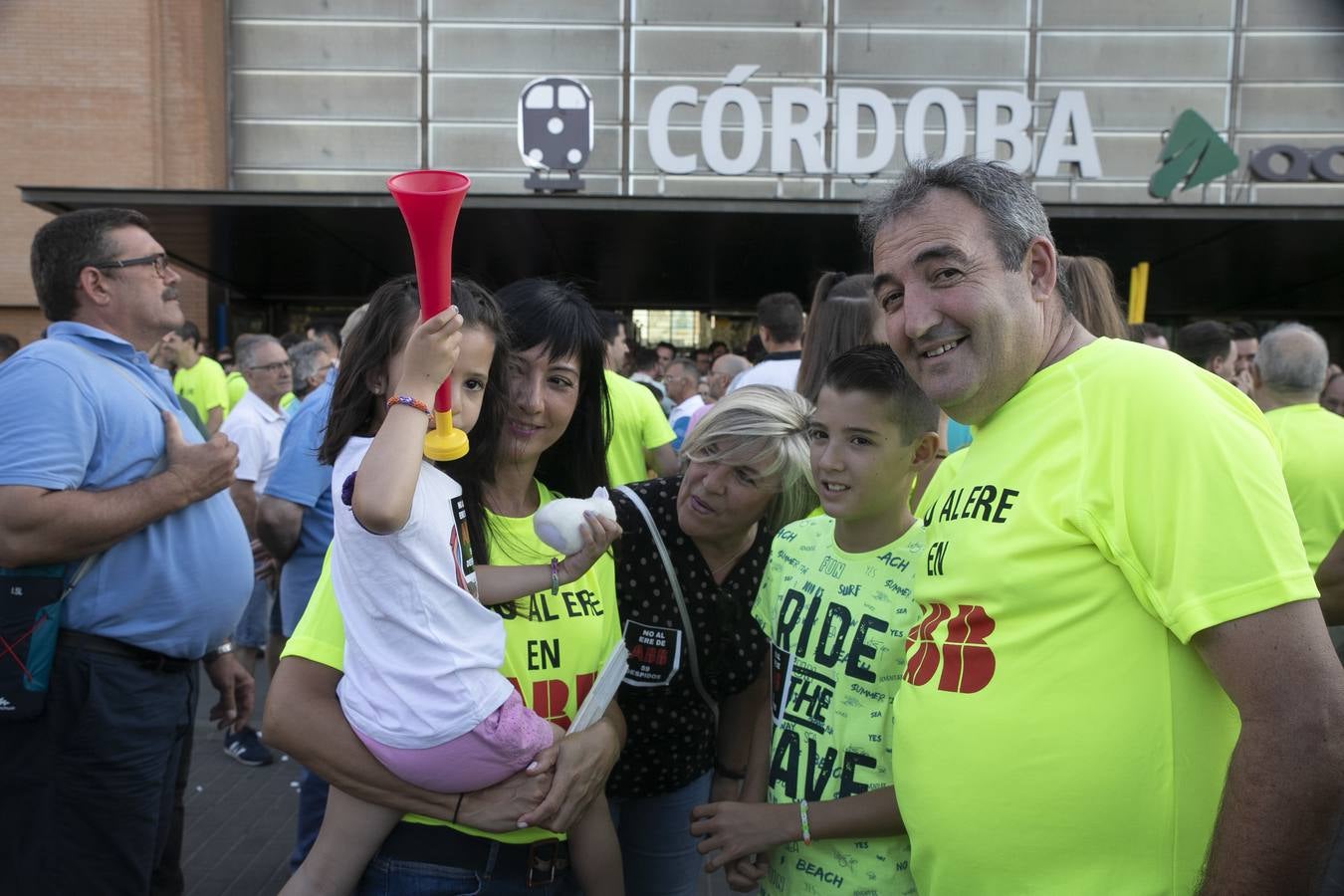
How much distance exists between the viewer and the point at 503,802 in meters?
1.86

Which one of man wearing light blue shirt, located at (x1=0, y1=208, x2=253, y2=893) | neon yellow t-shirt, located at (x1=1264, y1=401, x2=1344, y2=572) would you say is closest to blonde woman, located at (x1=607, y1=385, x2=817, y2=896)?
man wearing light blue shirt, located at (x1=0, y1=208, x2=253, y2=893)

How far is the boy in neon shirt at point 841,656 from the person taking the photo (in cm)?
201

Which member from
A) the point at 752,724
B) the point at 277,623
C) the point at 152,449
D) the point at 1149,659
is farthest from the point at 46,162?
the point at 1149,659

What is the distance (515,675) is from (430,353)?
695 mm

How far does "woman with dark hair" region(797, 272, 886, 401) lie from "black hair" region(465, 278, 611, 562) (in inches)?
51.7

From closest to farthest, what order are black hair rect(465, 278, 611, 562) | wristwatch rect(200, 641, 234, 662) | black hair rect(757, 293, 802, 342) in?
1. black hair rect(465, 278, 611, 562)
2. wristwatch rect(200, 641, 234, 662)
3. black hair rect(757, 293, 802, 342)

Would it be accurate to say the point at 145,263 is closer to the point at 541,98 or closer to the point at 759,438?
the point at 759,438

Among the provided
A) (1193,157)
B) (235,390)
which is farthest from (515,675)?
(1193,157)

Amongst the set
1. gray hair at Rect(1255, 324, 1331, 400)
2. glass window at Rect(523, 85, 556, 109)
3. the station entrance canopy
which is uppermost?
glass window at Rect(523, 85, 556, 109)

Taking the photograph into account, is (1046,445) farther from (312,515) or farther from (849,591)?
(312,515)

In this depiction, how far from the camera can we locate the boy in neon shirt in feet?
6.60

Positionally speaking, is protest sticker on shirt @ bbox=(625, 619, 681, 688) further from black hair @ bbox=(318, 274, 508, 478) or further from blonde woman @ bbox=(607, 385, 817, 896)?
black hair @ bbox=(318, 274, 508, 478)

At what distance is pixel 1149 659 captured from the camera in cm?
138

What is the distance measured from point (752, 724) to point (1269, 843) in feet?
4.40
